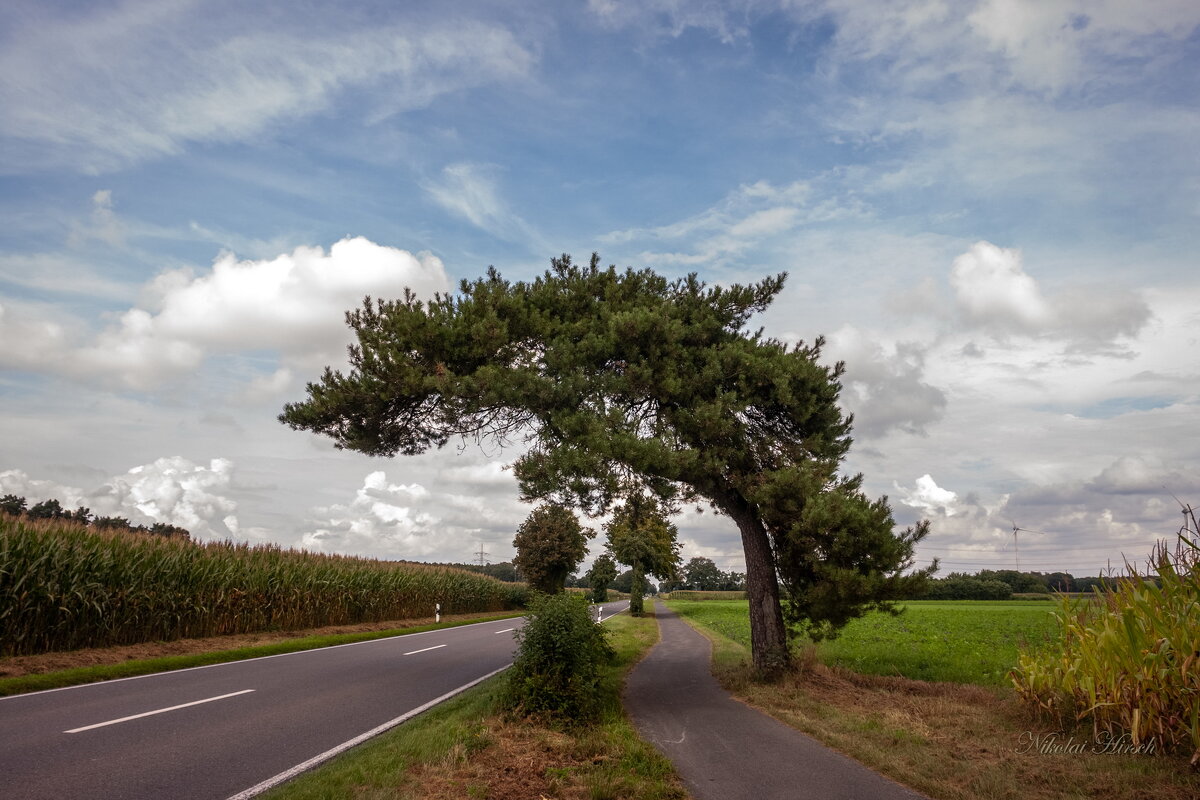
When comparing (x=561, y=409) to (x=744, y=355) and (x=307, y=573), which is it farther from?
(x=307, y=573)

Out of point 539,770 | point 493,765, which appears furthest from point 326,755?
point 539,770

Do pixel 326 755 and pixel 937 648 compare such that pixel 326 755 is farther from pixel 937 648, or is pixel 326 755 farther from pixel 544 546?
pixel 544 546

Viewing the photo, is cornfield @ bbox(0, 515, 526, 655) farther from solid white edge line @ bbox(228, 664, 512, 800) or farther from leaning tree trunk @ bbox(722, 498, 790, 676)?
leaning tree trunk @ bbox(722, 498, 790, 676)

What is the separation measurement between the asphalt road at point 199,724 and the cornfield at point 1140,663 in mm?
8727

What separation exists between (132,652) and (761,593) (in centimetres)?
1465

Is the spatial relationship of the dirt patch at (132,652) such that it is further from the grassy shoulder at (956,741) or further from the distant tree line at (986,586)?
the distant tree line at (986,586)

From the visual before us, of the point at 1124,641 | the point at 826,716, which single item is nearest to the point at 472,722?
the point at 826,716

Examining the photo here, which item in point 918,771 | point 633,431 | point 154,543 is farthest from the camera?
point 154,543

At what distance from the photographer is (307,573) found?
2412 cm

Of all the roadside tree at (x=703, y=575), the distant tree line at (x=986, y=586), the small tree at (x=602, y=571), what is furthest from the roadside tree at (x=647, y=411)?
the roadside tree at (x=703, y=575)

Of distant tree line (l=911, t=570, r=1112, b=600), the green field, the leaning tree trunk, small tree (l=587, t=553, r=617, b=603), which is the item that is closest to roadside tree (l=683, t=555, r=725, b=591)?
distant tree line (l=911, t=570, r=1112, b=600)

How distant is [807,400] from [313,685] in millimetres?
10613

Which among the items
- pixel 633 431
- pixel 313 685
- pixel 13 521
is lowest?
pixel 313 685

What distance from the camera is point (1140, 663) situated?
277 inches
